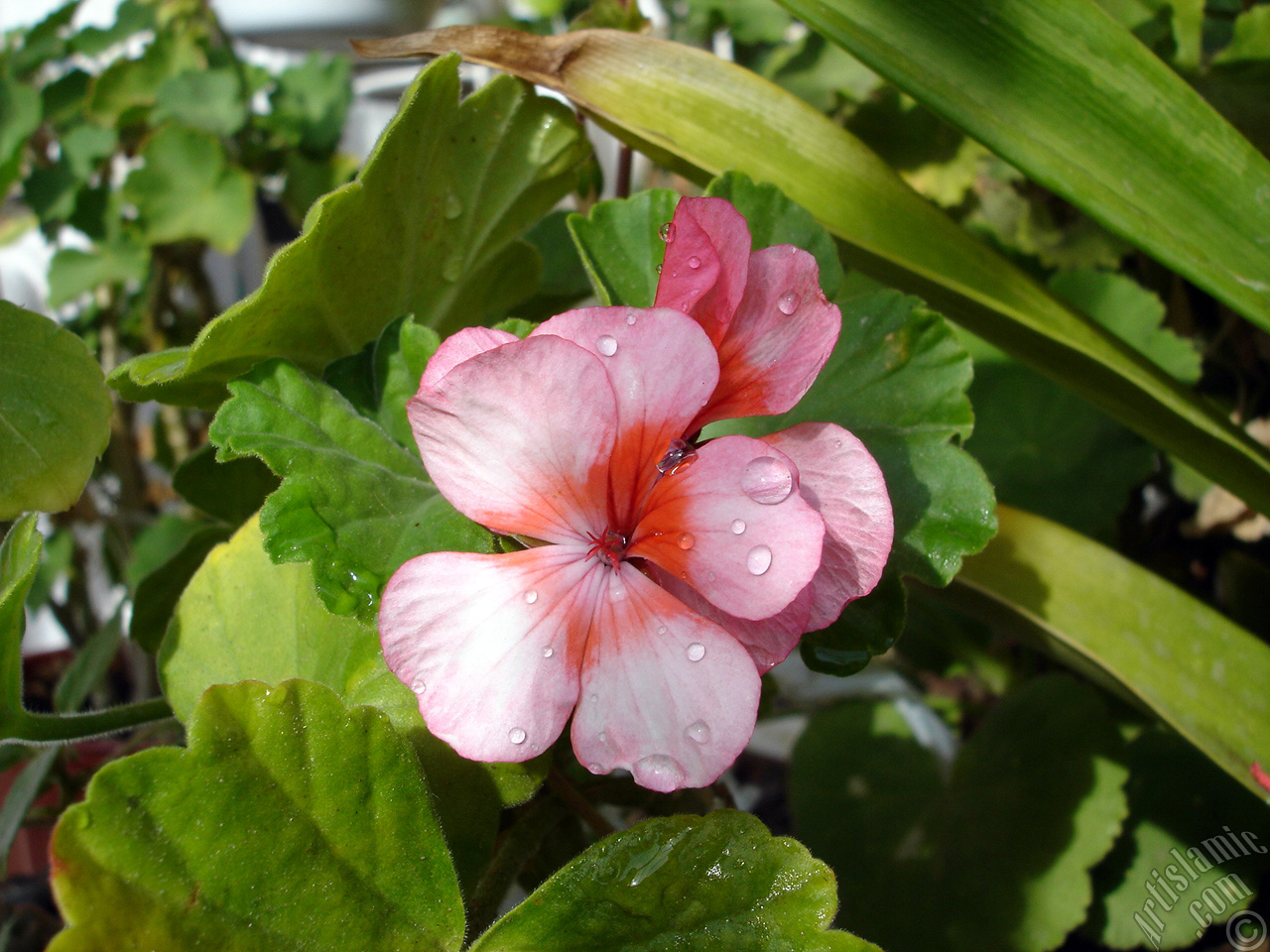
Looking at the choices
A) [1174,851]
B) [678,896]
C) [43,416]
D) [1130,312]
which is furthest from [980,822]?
[43,416]

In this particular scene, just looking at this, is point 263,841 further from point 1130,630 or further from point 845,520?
point 1130,630

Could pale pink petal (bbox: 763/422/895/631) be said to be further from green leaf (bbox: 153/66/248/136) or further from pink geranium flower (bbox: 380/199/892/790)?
green leaf (bbox: 153/66/248/136)

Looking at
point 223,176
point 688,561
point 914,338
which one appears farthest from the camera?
point 223,176

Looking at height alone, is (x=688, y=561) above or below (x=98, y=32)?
above

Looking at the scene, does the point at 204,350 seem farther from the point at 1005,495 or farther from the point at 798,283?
the point at 1005,495

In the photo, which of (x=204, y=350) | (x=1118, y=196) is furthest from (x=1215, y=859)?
(x=204, y=350)

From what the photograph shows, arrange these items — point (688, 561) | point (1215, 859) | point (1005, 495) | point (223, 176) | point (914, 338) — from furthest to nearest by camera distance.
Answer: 1. point (223, 176)
2. point (1005, 495)
3. point (1215, 859)
4. point (914, 338)
5. point (688, 561)

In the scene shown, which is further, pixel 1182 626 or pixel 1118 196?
pixel 1182 626
